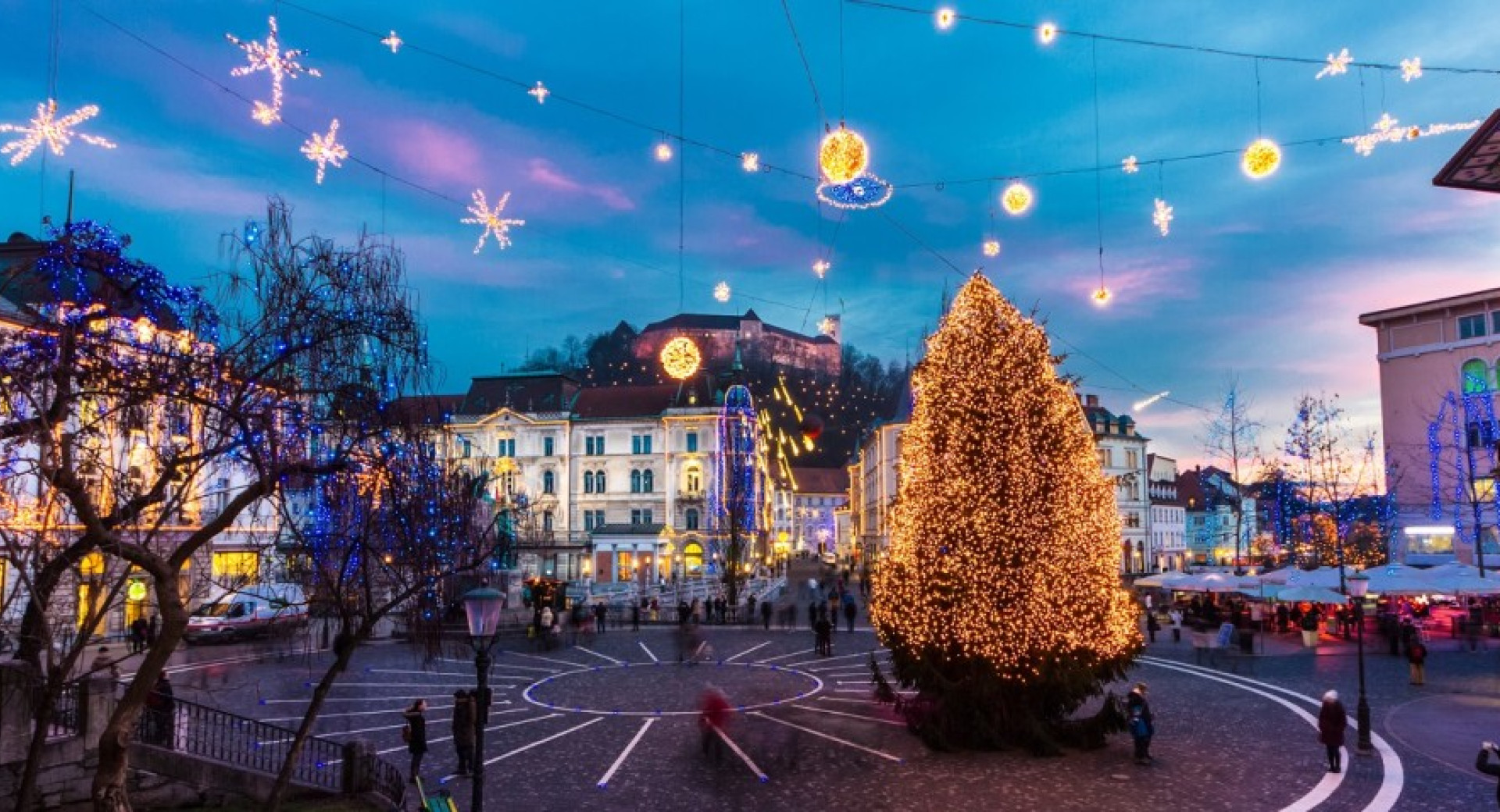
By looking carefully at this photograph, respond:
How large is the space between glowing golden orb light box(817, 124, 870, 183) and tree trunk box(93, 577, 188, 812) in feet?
38.2

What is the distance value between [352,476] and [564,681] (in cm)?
1526

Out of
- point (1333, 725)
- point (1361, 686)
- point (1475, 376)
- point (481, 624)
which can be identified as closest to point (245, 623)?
point (481, 624)

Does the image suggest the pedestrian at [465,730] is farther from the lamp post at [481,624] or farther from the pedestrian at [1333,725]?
the pedestrian at [1333,725]

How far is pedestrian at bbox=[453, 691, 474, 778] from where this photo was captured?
16.6 m

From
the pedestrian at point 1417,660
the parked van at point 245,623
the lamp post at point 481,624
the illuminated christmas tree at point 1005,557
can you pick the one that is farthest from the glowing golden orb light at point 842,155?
the parked van at point 245,623

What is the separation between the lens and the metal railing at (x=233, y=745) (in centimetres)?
1459

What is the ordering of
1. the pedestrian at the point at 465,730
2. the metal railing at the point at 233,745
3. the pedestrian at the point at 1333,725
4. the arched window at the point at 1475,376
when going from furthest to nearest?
the arched window at the point at 1475,376 → the pedestrian at the point at 465,730 → the pedestrian at the point at 1333,725 → the metal railing at the point at 233,745

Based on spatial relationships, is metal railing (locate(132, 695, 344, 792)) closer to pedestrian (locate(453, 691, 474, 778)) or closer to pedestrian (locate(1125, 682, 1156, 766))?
pedestrian (locate(453, 691, 474, 778))

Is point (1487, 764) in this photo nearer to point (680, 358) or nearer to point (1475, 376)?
point (680, 358)

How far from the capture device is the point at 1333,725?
15.8m

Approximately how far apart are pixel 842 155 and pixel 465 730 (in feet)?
38.7

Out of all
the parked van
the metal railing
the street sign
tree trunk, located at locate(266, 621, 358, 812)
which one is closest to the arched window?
the street sign

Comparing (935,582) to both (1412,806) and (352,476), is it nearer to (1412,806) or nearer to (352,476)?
(1412,806)

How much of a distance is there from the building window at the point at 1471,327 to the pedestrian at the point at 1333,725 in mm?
48332
